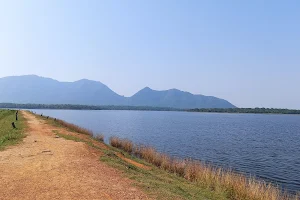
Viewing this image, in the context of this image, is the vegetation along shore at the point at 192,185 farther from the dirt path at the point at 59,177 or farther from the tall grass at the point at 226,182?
the dirt path at the point at 59,177

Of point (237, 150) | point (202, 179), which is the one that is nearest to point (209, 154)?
point (237, 150)

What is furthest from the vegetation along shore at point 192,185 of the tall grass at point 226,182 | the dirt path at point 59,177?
the dirt path at point 59,177

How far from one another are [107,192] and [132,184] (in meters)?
1.86

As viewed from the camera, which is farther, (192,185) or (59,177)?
(192,185)

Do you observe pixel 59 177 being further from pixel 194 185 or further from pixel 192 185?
pixel 194 185

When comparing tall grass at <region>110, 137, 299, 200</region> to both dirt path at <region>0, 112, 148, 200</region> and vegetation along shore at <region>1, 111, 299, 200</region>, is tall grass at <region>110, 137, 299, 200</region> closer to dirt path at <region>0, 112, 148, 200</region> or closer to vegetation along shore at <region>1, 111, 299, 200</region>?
vegetation along shore at <region>1, 111, 299, 200</region>

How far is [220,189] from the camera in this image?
1647 cm

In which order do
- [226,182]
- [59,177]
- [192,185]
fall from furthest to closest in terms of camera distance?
[226,182] < [192,185] < [59,177]

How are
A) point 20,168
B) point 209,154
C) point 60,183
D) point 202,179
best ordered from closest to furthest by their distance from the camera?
point 60,183
point 20,168
point 202,179
point 209,154

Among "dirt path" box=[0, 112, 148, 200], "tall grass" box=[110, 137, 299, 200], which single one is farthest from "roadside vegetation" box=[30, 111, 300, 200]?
"dirt path" box=[0, 112, 148, 200]

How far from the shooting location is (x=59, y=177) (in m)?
14.0

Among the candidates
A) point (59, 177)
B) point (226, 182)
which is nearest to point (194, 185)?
point (226, 182)

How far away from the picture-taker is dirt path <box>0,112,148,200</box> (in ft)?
38.2

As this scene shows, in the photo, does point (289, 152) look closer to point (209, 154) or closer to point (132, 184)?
point (209, 154)
